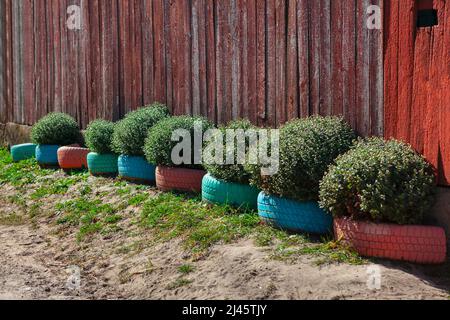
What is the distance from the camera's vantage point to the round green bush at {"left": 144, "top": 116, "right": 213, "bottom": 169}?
921 cm

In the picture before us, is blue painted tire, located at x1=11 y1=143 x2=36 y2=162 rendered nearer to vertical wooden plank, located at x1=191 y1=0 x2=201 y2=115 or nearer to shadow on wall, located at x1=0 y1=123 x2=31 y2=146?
shadow on wall, located at x1=0 y1=123 x2=31 y2=146

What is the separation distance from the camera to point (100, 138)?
35.5 feet

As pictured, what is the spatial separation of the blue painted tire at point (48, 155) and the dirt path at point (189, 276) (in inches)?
153

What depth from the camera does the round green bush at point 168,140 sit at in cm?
921

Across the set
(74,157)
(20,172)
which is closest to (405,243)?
(74,157)

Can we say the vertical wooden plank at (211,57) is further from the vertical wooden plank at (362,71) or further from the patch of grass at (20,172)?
the patch of grass at (20,172)

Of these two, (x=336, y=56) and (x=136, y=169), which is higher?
(x=336, y=56)

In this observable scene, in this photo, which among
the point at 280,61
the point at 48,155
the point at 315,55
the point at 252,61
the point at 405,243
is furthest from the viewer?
the point at 48,155

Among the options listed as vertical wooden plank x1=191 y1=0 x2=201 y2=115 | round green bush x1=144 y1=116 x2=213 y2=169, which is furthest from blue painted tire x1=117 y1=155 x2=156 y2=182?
vertical wooden plank x1=191 y1=0 x2=201 y2=115

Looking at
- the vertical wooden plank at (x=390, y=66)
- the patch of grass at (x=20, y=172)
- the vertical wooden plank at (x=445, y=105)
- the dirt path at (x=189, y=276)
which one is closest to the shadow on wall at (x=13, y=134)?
the patch of grass at (x=20, y=172)

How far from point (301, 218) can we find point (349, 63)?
169 centimetres

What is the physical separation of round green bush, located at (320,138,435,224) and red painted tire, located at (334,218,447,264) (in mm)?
111

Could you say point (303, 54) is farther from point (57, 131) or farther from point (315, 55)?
point (57, 131)
